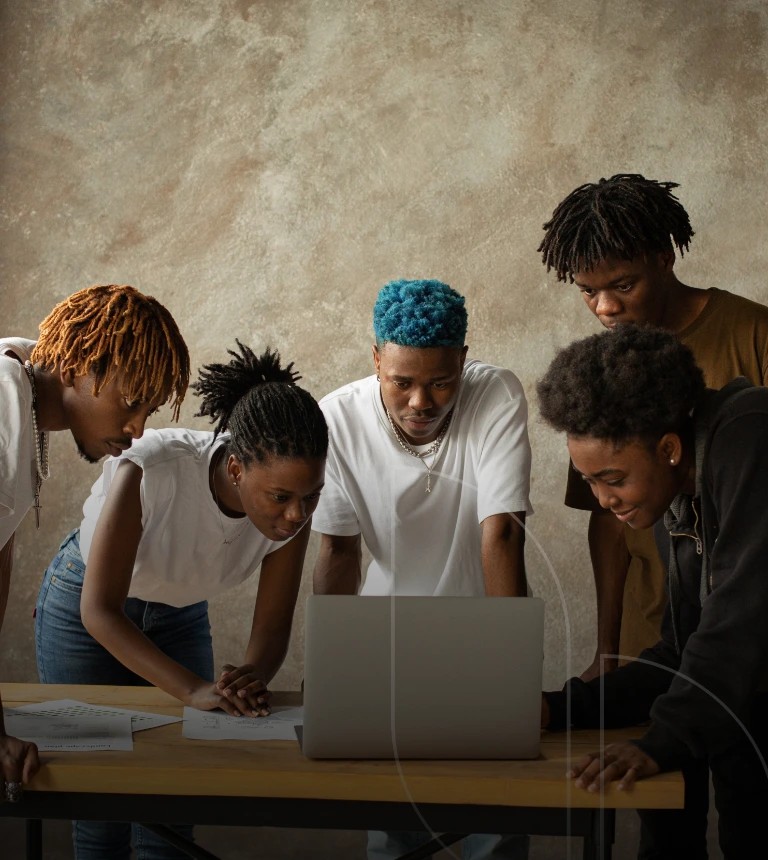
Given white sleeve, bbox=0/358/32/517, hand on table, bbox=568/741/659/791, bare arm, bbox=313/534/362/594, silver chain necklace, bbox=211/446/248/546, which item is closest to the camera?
hand on table, bbox=568/741/659/791

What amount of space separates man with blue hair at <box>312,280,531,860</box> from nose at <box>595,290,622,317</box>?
0.25 m

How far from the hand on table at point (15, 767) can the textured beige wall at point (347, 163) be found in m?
1.83

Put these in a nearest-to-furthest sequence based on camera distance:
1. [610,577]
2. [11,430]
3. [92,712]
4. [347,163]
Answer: [11,430] → [92,712] → [610,577] → [347,163]

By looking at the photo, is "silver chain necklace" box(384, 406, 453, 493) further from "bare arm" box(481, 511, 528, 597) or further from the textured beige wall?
the textured beige wall

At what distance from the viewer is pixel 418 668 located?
59.4 inches

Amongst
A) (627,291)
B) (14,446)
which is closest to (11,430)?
(14,446)

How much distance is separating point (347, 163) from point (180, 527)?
1.72m

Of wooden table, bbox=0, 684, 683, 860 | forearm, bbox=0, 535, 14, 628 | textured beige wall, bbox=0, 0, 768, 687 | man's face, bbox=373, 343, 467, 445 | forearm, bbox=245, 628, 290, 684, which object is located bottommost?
wooden table, bbox=0, 684, 683, 860

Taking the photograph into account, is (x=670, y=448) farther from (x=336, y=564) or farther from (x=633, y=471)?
(x=336, y=564)

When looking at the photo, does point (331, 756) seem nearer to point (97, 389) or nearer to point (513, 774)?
point (513, 774)

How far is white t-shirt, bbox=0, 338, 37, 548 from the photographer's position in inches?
63.0

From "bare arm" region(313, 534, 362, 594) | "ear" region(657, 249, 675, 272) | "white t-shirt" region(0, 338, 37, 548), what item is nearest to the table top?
"white t-shirt" region(0, 338, 37, 548)

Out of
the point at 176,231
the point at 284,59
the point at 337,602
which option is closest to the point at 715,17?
the point at 284,59

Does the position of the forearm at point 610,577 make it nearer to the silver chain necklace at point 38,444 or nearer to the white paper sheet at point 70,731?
the white paper sheet at point 70,731
